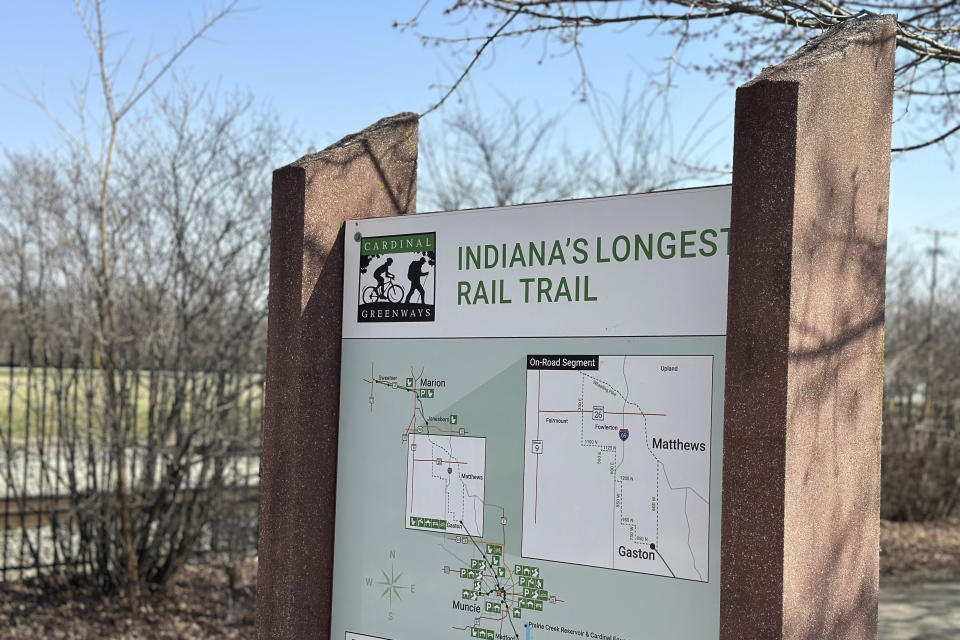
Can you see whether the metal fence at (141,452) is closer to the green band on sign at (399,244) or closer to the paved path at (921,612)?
the green band on sign at (399,244)

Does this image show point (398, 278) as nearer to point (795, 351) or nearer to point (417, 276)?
point (417, 276)

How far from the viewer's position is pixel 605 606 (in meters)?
2.49

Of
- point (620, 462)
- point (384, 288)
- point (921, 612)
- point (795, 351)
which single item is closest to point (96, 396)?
point (384, 288)

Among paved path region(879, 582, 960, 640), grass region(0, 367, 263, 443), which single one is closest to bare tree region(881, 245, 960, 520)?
paved path region(879, 582, 960, 640)

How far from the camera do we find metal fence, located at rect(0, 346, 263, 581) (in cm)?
661

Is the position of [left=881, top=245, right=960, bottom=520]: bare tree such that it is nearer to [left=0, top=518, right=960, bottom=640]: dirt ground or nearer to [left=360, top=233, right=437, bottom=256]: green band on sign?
[left=0, top=518, right=960, bottom=640]: dirt ground

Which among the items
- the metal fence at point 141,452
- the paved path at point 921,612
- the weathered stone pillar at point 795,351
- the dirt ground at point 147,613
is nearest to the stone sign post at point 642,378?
the weathered stone pillar at point 795,351

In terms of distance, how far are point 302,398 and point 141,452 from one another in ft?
14.4

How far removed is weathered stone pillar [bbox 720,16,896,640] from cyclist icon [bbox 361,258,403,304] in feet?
4.03

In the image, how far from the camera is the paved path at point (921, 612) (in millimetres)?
7625

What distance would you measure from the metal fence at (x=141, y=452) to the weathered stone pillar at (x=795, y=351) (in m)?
4.99

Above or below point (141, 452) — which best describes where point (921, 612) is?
below

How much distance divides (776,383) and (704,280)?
1.33 feet

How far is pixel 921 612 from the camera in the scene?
830cm
